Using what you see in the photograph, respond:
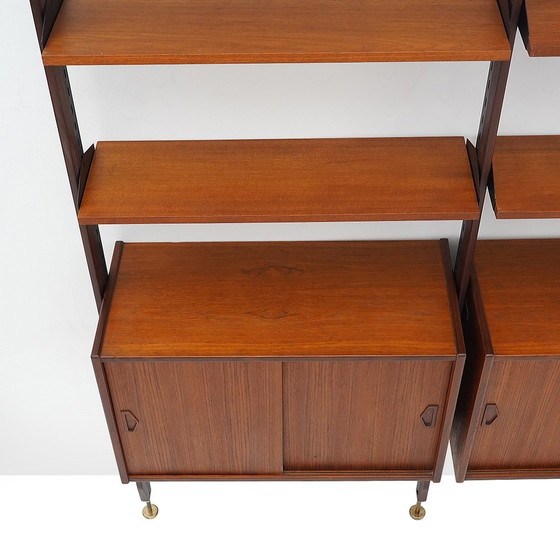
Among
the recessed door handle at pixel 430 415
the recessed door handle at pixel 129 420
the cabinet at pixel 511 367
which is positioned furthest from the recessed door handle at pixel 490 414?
the recessed door handle at pixel 129 420

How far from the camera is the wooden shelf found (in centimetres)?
163

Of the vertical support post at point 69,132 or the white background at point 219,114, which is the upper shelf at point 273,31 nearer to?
the vertical support post at point 69,132

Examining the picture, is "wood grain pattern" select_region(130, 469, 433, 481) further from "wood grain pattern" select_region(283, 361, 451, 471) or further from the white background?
the white background

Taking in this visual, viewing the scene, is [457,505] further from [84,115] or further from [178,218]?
[84,115]

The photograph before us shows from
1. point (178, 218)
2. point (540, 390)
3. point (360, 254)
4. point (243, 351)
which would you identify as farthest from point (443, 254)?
point (178, 218)

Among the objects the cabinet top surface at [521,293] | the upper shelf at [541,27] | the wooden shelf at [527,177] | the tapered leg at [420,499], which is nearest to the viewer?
the upper shelf at [541,27]

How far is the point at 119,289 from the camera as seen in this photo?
190cm

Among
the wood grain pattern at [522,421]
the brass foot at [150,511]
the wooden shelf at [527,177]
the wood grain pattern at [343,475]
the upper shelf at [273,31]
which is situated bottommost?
the brass foot at [150,511]

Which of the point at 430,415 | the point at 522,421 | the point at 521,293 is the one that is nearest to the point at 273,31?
the point at 521,293

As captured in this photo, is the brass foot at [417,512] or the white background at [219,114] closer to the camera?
the white background at [219,114]

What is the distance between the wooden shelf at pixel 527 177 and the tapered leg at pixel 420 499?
85 centimetres

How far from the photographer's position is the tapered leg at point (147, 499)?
2.21 m

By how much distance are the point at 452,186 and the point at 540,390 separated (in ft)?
1.72

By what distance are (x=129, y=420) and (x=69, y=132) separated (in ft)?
2.27
